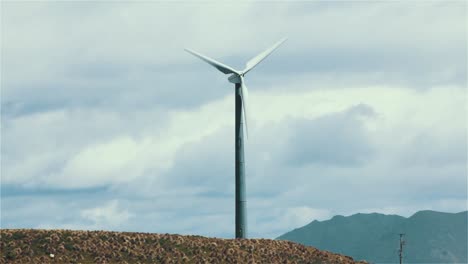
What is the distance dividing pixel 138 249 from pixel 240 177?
18.8m

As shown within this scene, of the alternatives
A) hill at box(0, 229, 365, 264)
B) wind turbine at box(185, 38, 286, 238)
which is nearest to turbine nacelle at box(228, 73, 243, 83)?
wind turbine at box(185, 38, 286, 238)

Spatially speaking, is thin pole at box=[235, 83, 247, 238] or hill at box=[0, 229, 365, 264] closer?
hill at box=[0, 229, 365, 264]

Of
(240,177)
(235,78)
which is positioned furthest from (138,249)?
(235,78)

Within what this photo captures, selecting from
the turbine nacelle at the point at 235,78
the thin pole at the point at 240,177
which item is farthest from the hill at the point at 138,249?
the turbine nacelle at the point at 235,78

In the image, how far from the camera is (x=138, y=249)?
136 m

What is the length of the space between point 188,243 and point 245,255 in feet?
28.9

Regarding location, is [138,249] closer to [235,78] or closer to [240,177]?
[240,177]

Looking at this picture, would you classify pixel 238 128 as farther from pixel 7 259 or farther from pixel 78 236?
pixel 7 259

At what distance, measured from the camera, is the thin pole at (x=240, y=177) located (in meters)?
141

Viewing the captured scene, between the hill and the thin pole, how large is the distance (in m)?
2.39

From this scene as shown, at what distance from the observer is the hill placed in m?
131

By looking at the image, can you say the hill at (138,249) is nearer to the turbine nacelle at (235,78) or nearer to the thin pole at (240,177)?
the thin pole at (240,177)

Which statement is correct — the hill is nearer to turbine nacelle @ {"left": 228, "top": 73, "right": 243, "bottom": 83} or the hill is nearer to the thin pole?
the thin pole

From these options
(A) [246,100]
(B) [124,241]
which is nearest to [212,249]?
(B) [124,241]
